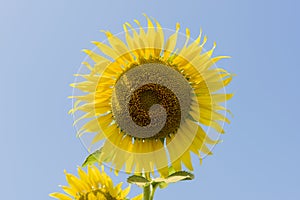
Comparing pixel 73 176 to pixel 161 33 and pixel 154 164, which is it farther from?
pixel 161 33

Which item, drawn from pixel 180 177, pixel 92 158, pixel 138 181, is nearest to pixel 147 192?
pixel 138 181

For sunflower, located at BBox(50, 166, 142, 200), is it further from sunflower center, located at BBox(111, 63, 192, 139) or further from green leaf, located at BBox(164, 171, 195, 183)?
green leaf, located at BBox(164, 171, 195, 183)

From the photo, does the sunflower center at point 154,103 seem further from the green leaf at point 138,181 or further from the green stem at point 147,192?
the green leaf at point 138,181

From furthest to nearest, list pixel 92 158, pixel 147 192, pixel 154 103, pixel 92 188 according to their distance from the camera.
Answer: pixel 92 188, pixel 154 103, pixel 92 158, pixel 147 192

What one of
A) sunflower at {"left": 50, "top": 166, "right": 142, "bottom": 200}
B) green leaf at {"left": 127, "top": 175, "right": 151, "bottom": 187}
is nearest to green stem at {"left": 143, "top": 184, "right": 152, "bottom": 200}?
green leaf at {"left": 127, "top": 175, "right": 151, "bottom": 187}

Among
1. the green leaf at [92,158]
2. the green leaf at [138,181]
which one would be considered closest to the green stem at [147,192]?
the green leaf at [138,181]

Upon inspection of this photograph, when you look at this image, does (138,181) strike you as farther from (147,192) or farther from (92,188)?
(92,188)

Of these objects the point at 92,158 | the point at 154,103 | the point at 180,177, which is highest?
the point at 154,103
